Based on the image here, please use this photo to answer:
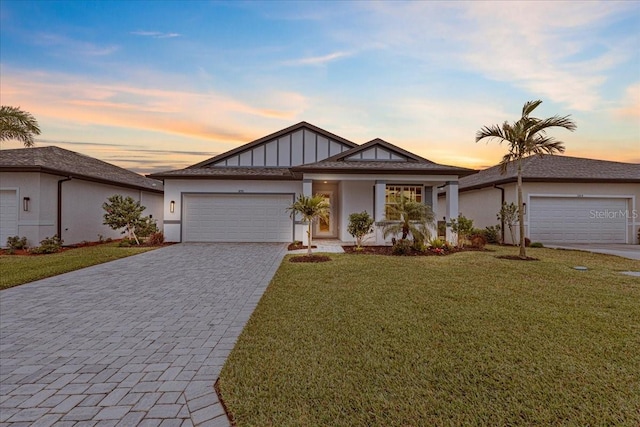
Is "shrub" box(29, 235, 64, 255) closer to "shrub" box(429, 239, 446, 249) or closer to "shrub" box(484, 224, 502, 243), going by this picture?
"shrub" box(429, 239, 446, 249)

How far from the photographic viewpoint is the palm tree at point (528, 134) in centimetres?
1000

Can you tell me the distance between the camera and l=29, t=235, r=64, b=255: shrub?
38.4 feet

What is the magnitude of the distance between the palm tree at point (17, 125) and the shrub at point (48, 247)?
4141mm

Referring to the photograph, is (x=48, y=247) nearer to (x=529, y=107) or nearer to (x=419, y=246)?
(x=419, y=246)

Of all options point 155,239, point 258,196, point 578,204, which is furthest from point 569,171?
point 155,239

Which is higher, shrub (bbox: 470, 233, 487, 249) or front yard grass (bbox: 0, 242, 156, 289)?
shrub (bbox: 470, 233, 487, 249)

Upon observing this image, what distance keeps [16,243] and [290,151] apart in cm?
1277

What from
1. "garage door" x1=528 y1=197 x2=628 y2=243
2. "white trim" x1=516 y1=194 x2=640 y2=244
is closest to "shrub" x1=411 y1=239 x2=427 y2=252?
"white trim" x1=516 y1=194 x2=640 y2=244

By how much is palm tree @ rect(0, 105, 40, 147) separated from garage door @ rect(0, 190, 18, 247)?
2.31 m

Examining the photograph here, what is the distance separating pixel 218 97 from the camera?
14.7 meters

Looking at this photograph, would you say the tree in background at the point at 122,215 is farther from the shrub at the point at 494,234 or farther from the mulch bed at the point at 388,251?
the shrub at the point at 494,234

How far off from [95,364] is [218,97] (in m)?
13.8

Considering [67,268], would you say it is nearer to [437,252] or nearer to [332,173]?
[332,173]

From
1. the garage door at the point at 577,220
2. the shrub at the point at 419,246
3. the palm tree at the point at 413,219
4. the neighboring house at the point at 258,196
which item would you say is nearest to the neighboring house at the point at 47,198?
the neighboring house at the point at 258,196
